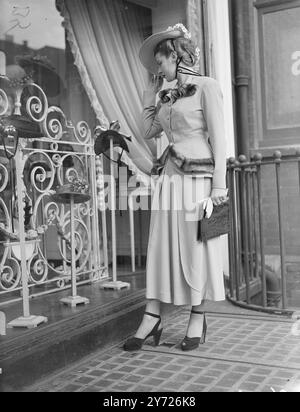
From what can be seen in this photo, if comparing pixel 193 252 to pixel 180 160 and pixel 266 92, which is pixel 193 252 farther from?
pixel 266 92

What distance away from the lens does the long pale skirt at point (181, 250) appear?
2.84 metres

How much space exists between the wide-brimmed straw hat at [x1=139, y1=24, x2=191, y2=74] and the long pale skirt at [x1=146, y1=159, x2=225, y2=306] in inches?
25.9

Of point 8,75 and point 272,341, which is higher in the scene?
point 8,75

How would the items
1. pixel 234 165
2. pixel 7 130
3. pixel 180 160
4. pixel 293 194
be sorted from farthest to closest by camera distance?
pixel 293 194 → pixel 234 165 → pixel 180 160 → pixel 7 130

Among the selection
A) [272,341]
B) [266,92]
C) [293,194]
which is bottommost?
[272,341]

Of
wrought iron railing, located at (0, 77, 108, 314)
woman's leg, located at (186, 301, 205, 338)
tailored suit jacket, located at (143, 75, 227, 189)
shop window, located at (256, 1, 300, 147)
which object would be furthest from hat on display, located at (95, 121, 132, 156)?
shop window, located at (256, 1, 300, 147)

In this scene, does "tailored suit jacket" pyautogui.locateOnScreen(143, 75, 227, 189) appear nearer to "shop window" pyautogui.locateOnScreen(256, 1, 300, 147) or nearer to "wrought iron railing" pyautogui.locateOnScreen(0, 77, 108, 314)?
"wrought iron railing" pyautogui.locateOnScreen(0, 77, 108, 314)

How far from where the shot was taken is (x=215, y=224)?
282 centimetres

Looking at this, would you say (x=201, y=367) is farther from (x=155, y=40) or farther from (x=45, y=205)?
(x=155, y=40)

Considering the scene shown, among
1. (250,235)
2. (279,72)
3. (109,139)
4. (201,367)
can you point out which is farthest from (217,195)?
(279,72)

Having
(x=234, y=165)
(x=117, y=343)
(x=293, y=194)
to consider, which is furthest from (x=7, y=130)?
(x=293, y=194)

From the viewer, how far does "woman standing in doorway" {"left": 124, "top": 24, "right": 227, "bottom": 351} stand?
2.81 meters

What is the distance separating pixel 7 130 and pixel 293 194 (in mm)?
3977

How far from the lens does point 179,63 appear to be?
9.52 feet
